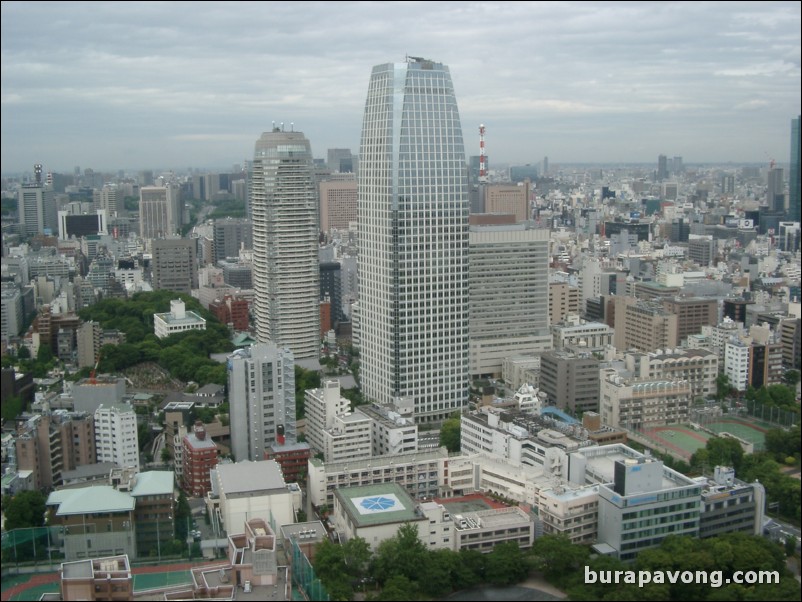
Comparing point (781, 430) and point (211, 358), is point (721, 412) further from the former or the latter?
point (211, 358)

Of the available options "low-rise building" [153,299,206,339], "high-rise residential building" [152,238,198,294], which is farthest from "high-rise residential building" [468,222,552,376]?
"high-rise residential building" [152,238,198,294]

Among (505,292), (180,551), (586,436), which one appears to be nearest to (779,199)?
(505,292)

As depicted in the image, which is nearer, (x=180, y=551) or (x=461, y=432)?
(x=180, y=551)

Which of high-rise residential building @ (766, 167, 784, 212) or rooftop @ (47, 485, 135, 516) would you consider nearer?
rooftop @ (47, 485, 135, 516)

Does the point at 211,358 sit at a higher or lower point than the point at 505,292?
lower

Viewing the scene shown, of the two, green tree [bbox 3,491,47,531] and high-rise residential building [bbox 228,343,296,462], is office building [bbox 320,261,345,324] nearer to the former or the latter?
high-rise residential building [bbox 228,343,296,462]

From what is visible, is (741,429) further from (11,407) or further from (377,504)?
(11,407)
